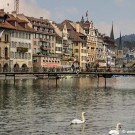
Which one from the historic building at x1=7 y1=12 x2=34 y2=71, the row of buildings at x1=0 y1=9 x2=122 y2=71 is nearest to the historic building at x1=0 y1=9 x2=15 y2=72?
the row of buildings at x1=0 y1=9 x2=122 y2=71

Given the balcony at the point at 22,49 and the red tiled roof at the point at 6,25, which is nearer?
the red tiled roof at the point at 6,25

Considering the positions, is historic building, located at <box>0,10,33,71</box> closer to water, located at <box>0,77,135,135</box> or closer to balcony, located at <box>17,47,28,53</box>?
balcony, located at <box>17,47,28,53</box>

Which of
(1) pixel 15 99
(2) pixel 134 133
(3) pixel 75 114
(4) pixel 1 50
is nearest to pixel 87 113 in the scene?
(3) pixel 75 114

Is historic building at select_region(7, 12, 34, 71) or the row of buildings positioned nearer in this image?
the row of buildings

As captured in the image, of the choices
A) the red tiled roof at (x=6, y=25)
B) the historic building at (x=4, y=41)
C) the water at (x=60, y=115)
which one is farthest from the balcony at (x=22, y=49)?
the water at (x=60, y=115)

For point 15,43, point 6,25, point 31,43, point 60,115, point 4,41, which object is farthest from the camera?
point 31,43

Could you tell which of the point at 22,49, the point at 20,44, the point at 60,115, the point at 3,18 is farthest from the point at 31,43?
the point at 60,115

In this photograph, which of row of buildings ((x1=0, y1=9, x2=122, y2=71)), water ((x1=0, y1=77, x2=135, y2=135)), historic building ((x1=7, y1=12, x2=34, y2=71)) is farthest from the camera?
historic building ((x1=7, y1=12, x2=34, y2=71))

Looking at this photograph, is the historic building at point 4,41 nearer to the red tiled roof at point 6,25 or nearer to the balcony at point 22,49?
the red tiled roof at point 6,25

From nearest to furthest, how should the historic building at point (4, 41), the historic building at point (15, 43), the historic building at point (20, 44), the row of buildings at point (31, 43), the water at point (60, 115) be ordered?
the water at point (60, 115) < the historic building at point (4, 41) < the historic building at point (15, 43) < the row of buildings at point (31, 43) < the historic building at point (20, 44)

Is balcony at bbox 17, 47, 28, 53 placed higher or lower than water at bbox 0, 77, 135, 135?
higher

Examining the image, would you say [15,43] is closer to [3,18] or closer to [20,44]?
[20,44]

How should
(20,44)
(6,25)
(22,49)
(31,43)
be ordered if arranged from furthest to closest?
(31,43) → (20,44) → (22,49) → (6,25)

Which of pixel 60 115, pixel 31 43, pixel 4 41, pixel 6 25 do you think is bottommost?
pixel 60 115
